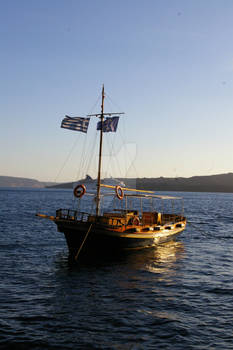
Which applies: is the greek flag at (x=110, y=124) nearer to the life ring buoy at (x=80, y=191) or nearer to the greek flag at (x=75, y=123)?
the greek flag at (x=75, y=123)

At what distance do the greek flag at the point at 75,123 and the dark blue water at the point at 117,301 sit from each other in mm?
9736

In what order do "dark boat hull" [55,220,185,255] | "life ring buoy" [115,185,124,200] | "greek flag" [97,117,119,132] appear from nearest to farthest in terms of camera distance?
"dark boat hull" [55,220,185,255], "life ring buoy" [115,185,124,200], "greek flag" [97,117,119,132]

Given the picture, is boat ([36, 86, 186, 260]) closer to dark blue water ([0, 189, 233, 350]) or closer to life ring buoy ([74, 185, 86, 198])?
life ring buoy ([74, 185, 86, 198])

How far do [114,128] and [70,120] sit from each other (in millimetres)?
3586

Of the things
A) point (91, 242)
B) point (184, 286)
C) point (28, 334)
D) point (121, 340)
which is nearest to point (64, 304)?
point (28, 334)

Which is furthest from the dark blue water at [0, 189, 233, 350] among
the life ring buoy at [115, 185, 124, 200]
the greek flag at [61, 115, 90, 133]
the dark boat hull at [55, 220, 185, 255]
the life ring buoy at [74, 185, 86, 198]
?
the greek flag at [61, 115, 90, 133]

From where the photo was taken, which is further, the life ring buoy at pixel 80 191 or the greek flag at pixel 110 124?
the greek flag at pixel 110 124

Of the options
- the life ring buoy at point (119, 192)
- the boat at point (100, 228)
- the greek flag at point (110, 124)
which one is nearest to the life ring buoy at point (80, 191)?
the boat at point (100, 228)

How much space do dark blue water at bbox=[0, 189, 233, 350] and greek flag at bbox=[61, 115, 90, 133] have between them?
9736 millimetres

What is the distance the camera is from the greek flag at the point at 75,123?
25.0 m

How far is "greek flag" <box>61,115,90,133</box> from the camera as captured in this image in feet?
82.1

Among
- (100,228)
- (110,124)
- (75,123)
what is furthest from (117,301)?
(110,124)

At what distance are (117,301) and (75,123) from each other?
1457 centimetres

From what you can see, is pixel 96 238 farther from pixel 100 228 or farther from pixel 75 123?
pixel 75 123
